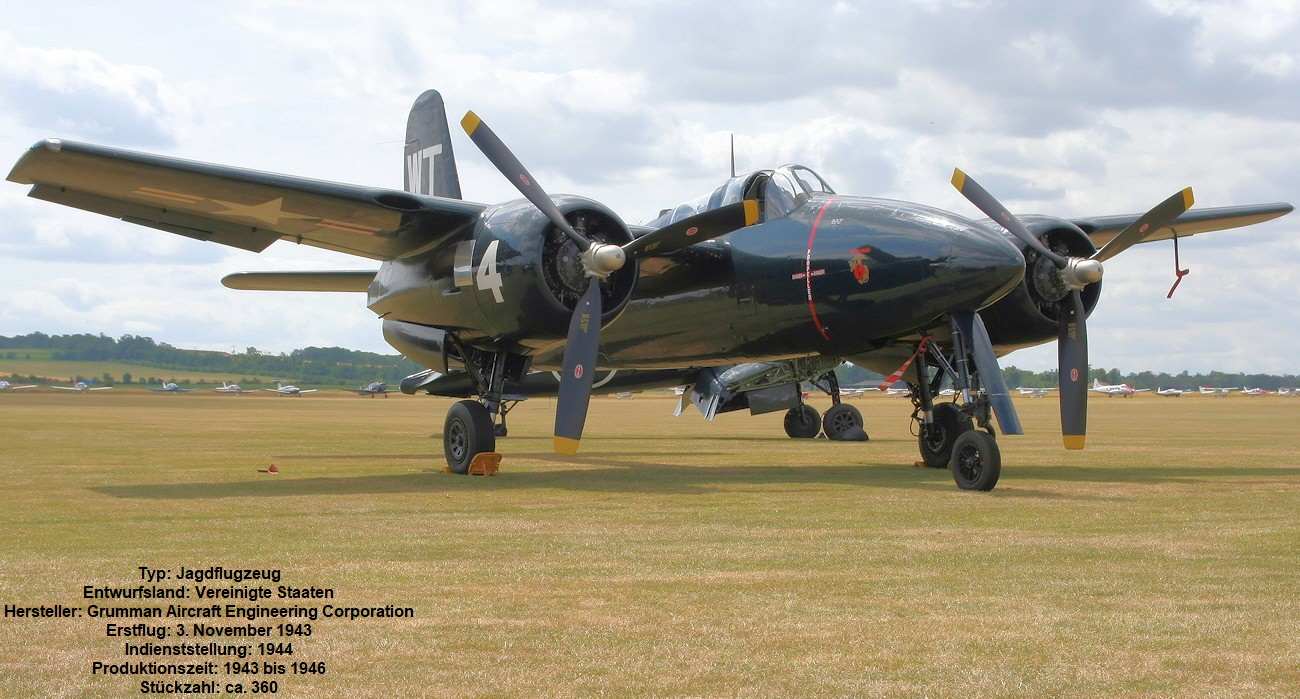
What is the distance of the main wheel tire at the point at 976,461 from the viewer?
14.2 metres

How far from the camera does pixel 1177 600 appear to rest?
731cm

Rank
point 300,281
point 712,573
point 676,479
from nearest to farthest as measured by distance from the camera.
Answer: point 712,573 → point 676,479 → point 300,281

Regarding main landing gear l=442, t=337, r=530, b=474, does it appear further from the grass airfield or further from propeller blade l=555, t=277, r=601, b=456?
propeller blade l=555, t=277, r=601, b=456

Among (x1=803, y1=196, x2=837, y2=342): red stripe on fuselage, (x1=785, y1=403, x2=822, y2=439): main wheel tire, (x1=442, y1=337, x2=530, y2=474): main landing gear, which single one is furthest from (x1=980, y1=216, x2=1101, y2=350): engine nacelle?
(x1=785, y1=403, x2=822, y2=439): main wheel tire

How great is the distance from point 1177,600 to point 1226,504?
6.35m

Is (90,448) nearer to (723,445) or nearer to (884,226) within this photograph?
(723,445)

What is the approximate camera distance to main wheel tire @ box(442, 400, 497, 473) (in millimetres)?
17312

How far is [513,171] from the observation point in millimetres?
16109

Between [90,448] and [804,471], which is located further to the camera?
[90,448]

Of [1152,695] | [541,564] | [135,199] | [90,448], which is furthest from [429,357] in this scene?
[1152,695]

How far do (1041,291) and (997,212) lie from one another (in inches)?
64.1

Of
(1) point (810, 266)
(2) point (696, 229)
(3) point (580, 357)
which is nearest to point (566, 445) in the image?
(3) point (580, 357)

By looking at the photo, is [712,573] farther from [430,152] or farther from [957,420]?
[430,152]

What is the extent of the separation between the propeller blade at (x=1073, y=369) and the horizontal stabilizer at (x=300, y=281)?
44.1ft
